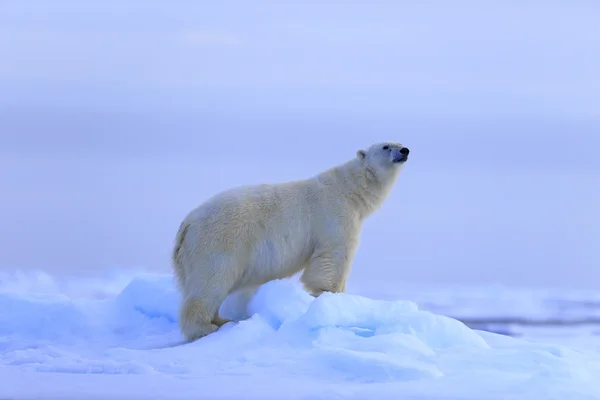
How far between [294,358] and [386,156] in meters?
2.19

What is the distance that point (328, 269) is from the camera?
6.27 metres

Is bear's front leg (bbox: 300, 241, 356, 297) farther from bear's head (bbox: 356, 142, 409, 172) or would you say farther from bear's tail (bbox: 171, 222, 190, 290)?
bear's tail (bbox: 171, 222, 190, 290)

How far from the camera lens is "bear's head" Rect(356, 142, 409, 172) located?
6.74 metres

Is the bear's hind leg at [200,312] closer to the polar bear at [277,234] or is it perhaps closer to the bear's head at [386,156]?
the polar bear at [277,234]

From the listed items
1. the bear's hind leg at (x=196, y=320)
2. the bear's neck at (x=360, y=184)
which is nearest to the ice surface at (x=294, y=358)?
the bear's hind leg at (x=196, y=320)

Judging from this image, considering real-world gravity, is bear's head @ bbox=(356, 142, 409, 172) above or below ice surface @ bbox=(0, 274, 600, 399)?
above

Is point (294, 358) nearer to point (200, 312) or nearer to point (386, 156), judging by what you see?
point (200, 312)

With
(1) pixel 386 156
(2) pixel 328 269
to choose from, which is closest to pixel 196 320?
(2) pixel 328 269

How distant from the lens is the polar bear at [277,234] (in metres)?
5.89

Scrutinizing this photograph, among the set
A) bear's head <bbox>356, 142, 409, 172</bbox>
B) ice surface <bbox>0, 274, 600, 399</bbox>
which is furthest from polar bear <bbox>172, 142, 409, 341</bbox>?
ice surface <bbox>0, 274, 600, 399</bbox>

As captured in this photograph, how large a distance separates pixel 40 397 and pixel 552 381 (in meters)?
2.55

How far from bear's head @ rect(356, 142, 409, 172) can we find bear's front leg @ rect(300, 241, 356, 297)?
0.74 metres

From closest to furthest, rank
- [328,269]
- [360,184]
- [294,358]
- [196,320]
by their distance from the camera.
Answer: [294,358] < [196,320] < [328,269] < [360,184]

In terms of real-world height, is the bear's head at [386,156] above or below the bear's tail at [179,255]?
above
